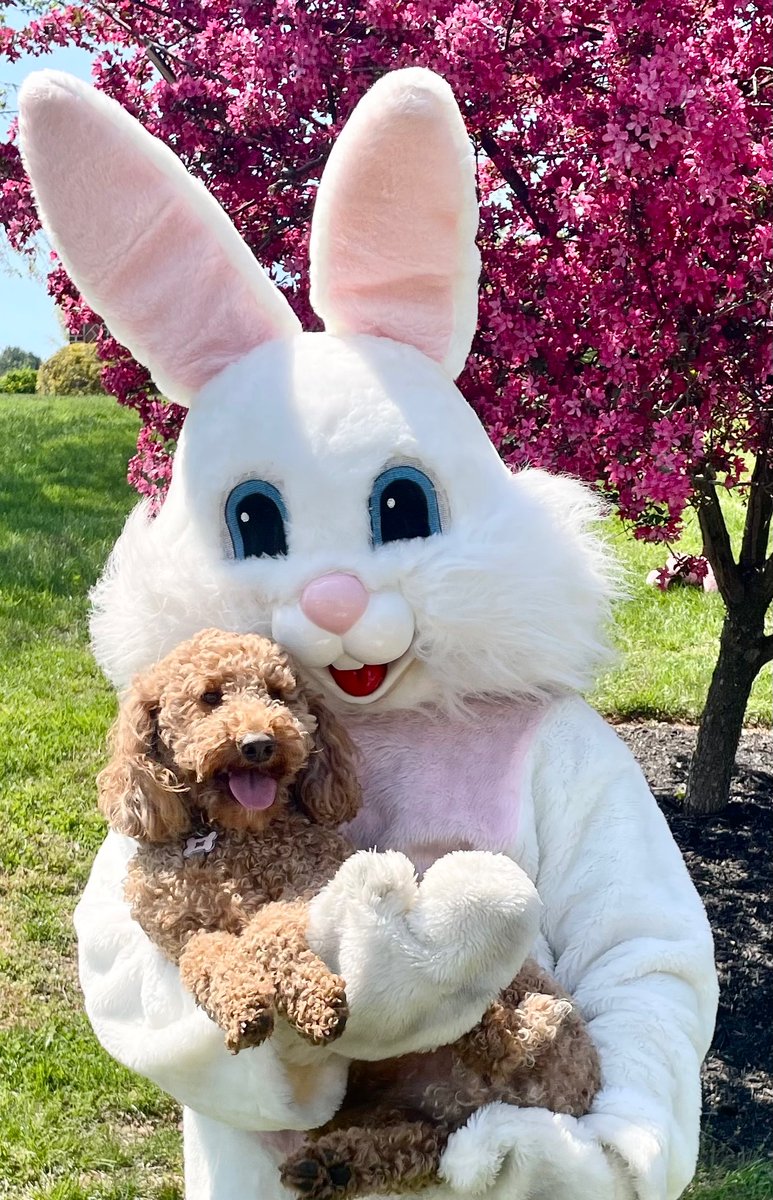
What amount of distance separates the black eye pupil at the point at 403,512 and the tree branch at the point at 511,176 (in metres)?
1.36

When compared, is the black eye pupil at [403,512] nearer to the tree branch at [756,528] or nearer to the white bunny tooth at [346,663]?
the white bunny tooth at [346,663]

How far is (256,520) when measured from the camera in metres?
1.75

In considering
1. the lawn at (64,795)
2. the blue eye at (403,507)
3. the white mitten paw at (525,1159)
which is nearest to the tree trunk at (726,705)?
the lawn at (64,795)

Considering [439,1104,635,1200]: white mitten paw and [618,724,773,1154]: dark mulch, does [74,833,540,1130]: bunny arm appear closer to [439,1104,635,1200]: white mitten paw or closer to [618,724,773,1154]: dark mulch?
[439,1104,635,1200]: white mitten paw

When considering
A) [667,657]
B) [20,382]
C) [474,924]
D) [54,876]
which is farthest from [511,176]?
[20,382]

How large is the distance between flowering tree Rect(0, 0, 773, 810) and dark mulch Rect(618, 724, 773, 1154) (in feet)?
Answer: 4.86

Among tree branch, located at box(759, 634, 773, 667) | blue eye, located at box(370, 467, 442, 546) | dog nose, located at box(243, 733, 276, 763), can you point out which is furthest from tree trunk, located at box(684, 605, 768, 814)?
dog nose, located at box(243, 733, 276, 763)

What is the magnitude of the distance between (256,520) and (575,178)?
4.75 feet

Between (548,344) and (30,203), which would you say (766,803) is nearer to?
(548,344)

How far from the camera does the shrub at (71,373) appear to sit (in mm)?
15086

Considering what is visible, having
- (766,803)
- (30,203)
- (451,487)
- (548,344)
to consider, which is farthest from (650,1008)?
(766,803)

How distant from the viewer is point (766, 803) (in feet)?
15.2

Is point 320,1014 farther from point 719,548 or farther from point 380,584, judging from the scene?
point 719,548

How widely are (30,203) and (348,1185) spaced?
2.83m
